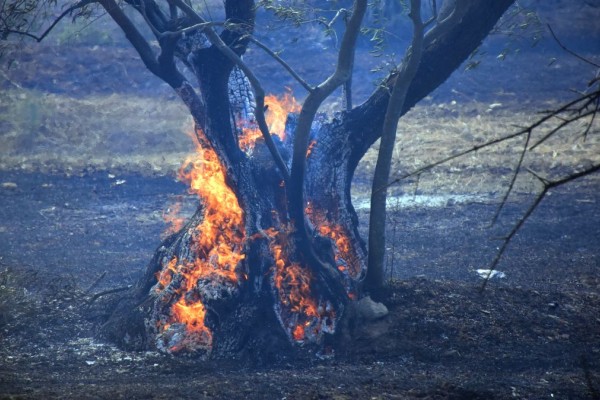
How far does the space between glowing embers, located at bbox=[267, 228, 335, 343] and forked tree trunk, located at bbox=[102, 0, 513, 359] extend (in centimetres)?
1

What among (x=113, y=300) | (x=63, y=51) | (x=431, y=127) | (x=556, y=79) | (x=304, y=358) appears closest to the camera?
(x=304, y=358)

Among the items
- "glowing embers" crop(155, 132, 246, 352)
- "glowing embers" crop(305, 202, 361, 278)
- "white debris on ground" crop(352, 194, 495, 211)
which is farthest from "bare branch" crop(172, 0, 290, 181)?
"white debris on ground" crop(352, 194, 495, 211)

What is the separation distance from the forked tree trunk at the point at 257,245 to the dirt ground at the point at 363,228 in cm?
34

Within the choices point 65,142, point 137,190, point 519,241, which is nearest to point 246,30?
point 519,241

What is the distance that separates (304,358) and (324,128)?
2.85 meters

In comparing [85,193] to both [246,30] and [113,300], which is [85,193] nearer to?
[113,300]

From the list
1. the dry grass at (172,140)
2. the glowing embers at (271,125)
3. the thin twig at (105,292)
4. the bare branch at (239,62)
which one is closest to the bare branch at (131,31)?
the bare branch at (239,62)

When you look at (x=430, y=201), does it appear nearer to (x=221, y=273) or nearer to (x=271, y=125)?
(x=271, y=125)

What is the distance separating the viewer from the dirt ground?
5.61 metres

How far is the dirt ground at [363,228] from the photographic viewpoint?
221 inches

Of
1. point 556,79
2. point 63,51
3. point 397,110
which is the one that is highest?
point 63,51

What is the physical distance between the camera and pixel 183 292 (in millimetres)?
6645

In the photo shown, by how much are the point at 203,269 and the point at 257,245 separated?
69 centimetres

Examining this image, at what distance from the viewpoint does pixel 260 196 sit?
6.88m
